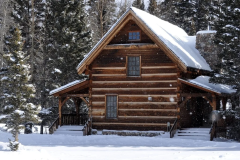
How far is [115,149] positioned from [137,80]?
30.1 feet

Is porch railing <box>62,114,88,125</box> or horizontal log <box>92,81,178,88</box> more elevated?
horizontal log <box>92,81,178,88</box>

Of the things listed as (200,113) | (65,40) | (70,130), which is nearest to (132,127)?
(70,130)

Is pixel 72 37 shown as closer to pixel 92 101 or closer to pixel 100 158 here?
pixel 92 101

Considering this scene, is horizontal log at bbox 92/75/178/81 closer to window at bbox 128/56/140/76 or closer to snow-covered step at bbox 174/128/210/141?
window at bbox 128/56/140/76

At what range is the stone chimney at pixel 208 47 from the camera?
3478 centimetres

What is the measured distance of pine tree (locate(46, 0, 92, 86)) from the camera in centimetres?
3909

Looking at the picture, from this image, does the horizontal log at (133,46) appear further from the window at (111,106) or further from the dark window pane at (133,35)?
the window at (111,106)

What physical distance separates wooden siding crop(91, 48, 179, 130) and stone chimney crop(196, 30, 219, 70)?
7.62m

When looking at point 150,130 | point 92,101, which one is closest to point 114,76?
point 92,101

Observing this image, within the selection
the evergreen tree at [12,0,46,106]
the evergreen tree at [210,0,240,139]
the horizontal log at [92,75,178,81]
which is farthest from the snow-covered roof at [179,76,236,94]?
the evergreen tree at [12,0,46,106]

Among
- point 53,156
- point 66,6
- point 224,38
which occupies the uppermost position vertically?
point 66,6

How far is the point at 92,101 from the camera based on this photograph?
30.0m

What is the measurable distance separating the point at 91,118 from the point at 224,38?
34.2ft

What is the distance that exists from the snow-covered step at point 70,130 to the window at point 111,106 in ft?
7.46
